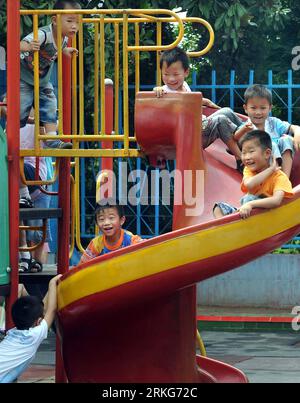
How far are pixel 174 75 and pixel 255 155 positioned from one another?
805 mm

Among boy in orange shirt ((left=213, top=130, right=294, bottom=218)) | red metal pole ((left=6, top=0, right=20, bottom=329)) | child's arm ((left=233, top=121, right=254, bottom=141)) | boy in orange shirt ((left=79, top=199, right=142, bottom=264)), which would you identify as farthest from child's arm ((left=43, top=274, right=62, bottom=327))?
child's arm ((left=233, top=121, right=254, bottom=141))

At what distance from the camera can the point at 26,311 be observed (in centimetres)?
690

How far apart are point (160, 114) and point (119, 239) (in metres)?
0.91

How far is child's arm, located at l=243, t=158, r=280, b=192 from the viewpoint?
7.05 m

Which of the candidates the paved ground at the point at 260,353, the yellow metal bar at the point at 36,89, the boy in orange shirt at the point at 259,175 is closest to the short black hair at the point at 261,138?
the boy in orange shirt at the point at 259,175

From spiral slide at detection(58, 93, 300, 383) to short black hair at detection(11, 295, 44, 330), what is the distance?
21cm

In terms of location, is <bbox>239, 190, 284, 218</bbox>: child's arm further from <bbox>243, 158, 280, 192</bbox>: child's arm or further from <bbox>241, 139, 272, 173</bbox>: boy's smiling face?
<bbox>241, 139, 272, 173</bbox>: boy's smiling face

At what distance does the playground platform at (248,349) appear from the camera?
29.8ft

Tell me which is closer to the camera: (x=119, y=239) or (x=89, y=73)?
(x=119, y=239)
